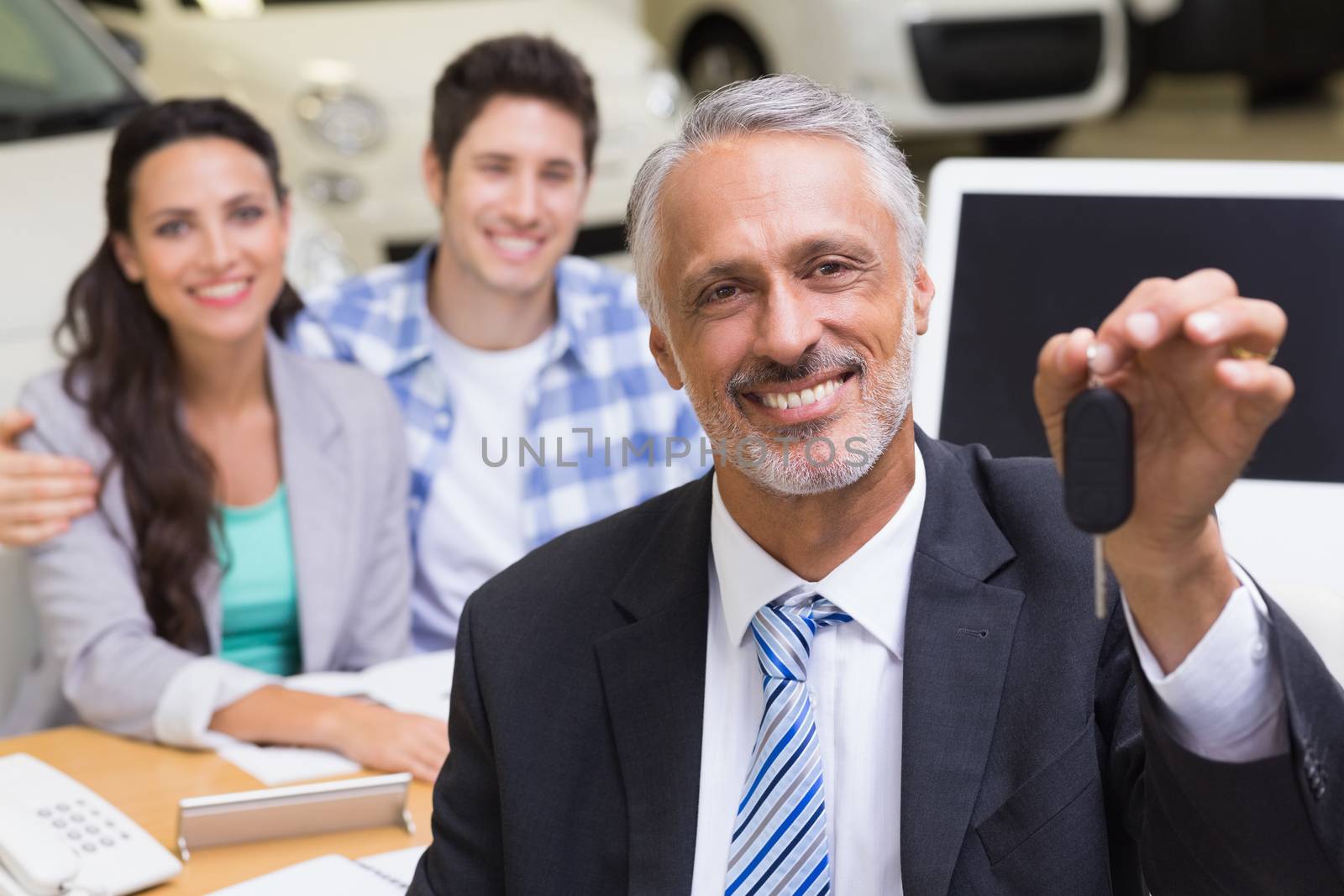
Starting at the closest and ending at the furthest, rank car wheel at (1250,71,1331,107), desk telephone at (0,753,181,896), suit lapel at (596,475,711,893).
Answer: suit lapel at (596,475,711,893) < desk telephone at (0,753,181,896) < car wheel at (1250,71,1331,107)

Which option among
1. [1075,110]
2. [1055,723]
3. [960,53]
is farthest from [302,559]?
[1075,110]

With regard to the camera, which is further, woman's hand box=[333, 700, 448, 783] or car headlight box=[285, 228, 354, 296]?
car headlight box=[285, 228, 354, 296]

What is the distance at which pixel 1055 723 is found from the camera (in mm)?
1523

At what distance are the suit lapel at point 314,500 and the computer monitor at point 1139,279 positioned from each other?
1.04 m

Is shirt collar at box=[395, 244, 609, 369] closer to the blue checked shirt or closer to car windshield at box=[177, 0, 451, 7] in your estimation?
the blue checked shirt

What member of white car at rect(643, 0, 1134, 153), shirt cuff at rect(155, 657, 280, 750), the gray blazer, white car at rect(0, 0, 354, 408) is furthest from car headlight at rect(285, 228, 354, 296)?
white car at rect(643, 0, 1134, 153)

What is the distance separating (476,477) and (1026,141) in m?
5.62

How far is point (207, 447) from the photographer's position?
285 cm

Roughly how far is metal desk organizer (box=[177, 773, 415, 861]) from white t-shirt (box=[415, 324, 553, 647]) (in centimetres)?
95

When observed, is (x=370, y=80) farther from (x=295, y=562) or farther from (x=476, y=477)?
(x=295, y=562)

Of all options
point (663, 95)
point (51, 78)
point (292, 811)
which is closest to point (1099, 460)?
point (292, 811)

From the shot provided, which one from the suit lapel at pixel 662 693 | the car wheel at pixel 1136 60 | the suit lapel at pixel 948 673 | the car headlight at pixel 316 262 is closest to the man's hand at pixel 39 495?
the suit lapel at pixel 662 693

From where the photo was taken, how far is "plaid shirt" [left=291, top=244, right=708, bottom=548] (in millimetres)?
3100

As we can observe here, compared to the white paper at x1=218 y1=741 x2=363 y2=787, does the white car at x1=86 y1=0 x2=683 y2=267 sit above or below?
above
